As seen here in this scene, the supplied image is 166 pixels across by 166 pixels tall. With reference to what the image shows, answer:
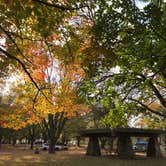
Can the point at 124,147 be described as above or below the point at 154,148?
below

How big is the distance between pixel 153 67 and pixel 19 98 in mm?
23417

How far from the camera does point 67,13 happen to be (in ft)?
24.8

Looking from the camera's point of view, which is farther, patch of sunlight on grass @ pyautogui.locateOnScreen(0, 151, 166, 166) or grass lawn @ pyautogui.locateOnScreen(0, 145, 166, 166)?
grass lawn @ pyautogui.locateOnScreen(0, 145, 166, 166)

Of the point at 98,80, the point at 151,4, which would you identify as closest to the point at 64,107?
the point at 98,80

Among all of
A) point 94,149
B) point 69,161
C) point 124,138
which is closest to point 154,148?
point 124,138

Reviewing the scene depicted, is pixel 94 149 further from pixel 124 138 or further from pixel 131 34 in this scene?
pixel 131 34

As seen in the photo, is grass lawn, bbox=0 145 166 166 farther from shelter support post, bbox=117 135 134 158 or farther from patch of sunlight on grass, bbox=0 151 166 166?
shelter support post, bbox=117 135 134 158

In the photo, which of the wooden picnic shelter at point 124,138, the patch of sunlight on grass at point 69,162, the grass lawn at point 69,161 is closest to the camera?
the patch of sunlight on grass at point 69,162

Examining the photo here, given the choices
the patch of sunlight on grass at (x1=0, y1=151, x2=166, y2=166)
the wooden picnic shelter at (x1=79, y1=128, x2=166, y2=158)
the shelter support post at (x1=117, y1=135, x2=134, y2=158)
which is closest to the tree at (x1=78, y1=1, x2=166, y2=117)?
the patch of sunlight on grass at (x1=0, y1=151, x2=166, y2=166)

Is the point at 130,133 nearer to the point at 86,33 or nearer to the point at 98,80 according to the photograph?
the point at 98,80

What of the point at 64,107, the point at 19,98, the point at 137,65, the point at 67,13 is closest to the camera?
the point at 67,13

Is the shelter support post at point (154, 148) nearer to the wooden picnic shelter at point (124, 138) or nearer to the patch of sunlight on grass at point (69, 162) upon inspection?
the wooden picnic shelter at point (124, 138)

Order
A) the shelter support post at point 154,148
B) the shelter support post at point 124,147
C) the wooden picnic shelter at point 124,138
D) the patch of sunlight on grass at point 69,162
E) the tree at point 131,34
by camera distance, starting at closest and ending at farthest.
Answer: the tree at point 131,34, the patch of sunlight on grass at point 69,162, the wooden picnic shelter at point 124,138, the shelter support post at point 124,147, the shelter support post at point 154,148

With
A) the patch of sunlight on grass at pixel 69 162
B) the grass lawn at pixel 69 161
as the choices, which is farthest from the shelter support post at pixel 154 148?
the patch of sunlight on grass at pixel 69 162
